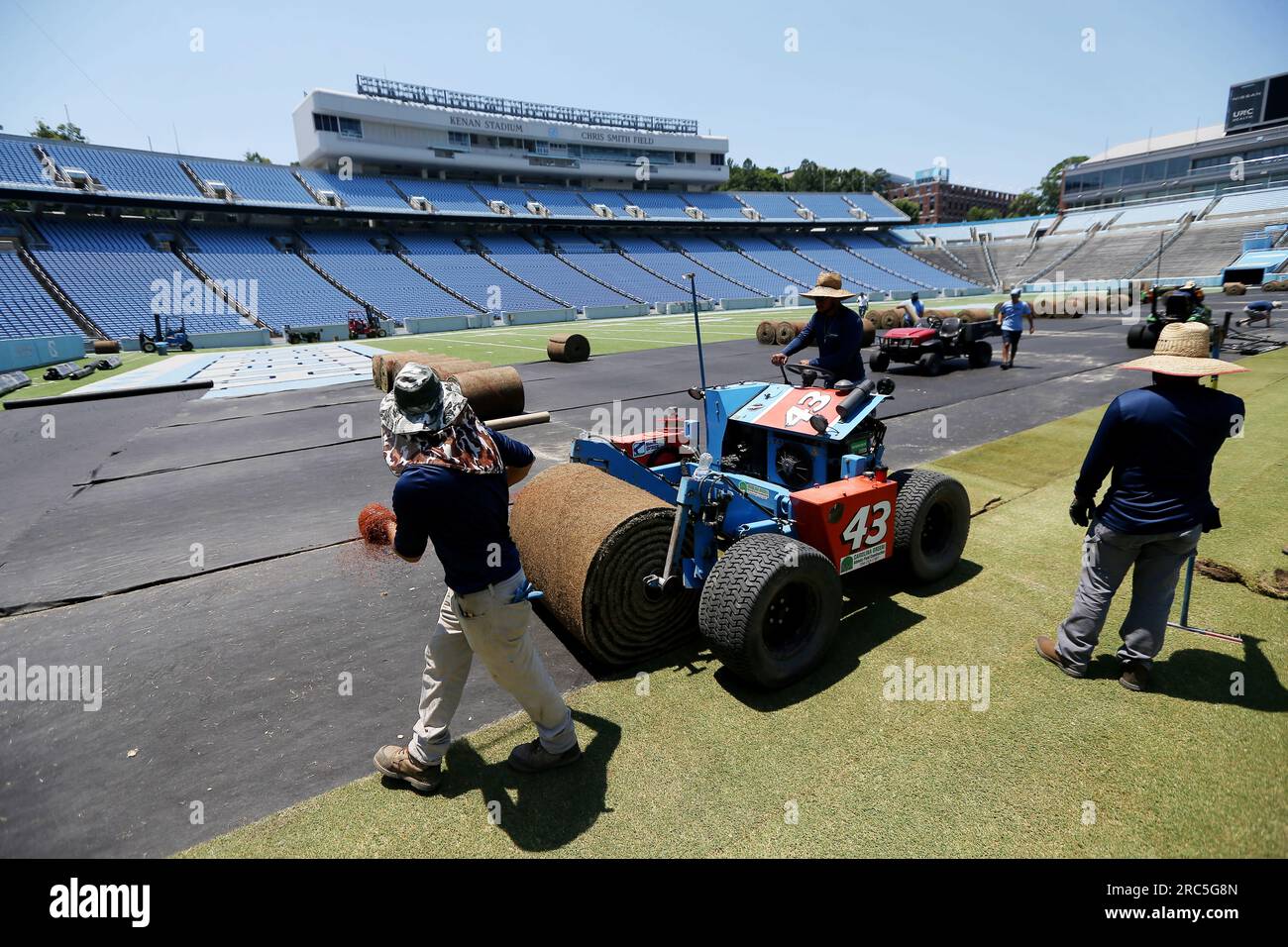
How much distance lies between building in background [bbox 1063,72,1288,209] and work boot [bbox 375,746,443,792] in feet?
252

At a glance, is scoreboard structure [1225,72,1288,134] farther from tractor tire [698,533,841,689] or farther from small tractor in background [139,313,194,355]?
small tractor in background [139,313,194,355]

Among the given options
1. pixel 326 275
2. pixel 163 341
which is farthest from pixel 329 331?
pixel 326 275

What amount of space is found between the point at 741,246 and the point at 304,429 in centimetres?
5480

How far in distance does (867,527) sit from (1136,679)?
1.75 m

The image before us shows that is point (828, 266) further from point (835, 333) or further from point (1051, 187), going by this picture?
point (1051, 187)

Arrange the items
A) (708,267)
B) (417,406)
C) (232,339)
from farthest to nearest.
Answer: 1. (708,267)
2. (232,339)
3. (417,406)

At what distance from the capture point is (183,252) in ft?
122

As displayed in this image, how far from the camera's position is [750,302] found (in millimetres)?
46219

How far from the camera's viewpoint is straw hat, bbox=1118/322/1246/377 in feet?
10.8

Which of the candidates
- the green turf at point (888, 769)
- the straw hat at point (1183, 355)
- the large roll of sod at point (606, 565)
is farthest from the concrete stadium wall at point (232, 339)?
the straw hat at point (1183, 355)

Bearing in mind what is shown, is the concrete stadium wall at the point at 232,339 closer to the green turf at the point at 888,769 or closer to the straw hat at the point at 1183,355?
the green turf at the point at 888,769

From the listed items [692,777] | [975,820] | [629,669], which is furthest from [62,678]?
[975,820]

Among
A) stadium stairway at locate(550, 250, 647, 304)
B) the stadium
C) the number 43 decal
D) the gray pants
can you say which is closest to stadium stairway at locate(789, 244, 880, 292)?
stadium stairway at locate(550, 250, 647, 304)
